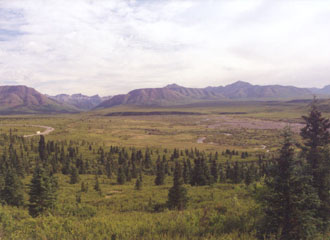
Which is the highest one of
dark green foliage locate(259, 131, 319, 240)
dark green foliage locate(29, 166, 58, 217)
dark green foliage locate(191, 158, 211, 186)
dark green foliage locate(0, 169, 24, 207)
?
dark green foliage locate(259, 131, 319, 240)

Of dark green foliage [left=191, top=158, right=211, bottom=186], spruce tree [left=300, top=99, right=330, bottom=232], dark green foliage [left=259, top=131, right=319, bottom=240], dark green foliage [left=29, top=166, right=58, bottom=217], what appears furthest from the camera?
dark green foliage [left=191, top=158, right=211, bottom=186]

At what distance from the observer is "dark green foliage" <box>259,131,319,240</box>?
6617 mm

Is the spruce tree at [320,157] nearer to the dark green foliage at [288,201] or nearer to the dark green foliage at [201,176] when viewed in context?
the dark green foliage at [288,201]

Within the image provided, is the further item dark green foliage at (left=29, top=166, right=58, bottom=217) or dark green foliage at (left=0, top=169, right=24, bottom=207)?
dark green foliage at (left=0, top=169, right=24, bottom=207)

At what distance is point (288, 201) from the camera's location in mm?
6922

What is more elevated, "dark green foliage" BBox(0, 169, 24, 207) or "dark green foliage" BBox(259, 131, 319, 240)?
"dark green foliage" BBox(259, 131, 319, 240)

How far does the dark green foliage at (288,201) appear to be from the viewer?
6.62 metres

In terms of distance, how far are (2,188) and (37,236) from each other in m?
17.8

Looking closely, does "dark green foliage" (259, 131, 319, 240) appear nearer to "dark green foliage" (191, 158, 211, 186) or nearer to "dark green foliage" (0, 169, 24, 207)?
"dark green foliage" (0, 169, 24, 207)

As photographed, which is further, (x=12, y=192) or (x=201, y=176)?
(x=201, y=176)

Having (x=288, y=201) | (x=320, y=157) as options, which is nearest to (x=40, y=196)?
(x=288, y=201)

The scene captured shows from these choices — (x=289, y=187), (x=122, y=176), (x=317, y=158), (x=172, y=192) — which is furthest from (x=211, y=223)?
(x=122, y=176)

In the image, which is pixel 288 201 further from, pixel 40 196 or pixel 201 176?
pixel 201 176

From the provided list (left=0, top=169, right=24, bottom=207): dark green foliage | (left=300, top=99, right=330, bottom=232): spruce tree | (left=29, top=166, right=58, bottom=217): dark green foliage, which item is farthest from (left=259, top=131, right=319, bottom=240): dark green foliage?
(left=0, top=169, right=24, bottom=207): dark green foliage
